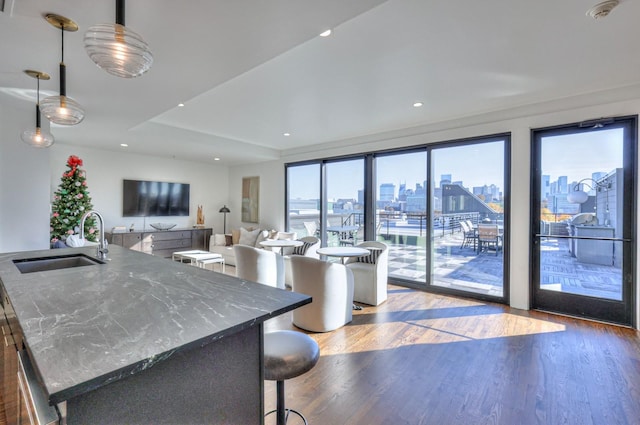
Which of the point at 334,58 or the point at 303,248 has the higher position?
the point at 334,58

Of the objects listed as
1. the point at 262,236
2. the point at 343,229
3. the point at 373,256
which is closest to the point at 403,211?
the point at 373,256

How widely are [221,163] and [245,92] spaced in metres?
4.87

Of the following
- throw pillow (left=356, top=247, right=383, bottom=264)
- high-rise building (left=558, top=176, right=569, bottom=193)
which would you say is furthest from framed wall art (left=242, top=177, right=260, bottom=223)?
high-rise building (left=558, top=176, right=569, bottom=193)

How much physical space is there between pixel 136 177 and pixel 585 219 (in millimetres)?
8117

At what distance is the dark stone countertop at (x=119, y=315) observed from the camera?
79 cm

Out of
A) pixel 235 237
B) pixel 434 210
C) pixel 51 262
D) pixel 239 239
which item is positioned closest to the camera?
pixel 51 262

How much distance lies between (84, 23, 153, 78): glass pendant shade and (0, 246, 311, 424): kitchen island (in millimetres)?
1073

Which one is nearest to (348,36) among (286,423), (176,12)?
(176,12)

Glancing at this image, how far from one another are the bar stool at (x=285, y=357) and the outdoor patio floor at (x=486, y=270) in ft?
12.4

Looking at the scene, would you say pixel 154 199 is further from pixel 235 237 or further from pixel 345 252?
pixel 345 252

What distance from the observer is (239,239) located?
284 inches

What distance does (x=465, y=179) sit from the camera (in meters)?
4.61

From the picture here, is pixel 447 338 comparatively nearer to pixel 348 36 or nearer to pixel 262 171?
pixel 348 36

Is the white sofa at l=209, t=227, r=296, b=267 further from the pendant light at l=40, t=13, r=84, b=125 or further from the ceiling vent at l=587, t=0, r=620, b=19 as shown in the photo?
the ceiling vent at l=587, t=0, r=620, b=19
